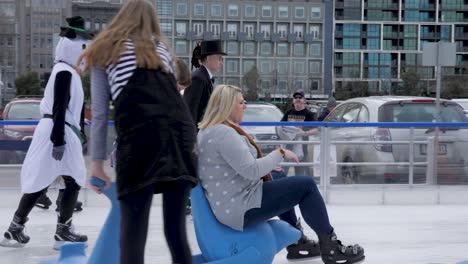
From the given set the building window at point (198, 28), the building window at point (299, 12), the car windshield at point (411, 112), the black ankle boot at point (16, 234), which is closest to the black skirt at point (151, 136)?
the black ankle boot at point (16, 234)

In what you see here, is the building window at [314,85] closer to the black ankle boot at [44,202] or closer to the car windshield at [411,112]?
the car windshield at [411,112]

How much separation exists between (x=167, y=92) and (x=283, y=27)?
86.6 meters

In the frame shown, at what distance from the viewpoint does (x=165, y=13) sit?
87.1 metres

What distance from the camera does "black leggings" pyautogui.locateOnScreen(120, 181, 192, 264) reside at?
3.24 m

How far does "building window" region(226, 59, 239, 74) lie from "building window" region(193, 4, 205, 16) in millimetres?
6896

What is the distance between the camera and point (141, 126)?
314cm

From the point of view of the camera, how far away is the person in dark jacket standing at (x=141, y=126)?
10.3ft

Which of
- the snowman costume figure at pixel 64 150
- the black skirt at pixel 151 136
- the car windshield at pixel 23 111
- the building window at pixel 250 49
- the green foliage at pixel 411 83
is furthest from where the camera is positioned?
the building window at pixel 250 49

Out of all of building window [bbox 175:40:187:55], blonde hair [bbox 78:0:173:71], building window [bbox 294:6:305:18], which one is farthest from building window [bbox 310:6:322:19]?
blonde hair [bbox 78:0:173:71]

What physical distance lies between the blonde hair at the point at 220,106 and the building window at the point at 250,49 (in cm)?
8219

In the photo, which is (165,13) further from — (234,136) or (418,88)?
(234,136)

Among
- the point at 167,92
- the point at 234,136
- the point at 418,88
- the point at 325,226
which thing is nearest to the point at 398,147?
the point at 325,226

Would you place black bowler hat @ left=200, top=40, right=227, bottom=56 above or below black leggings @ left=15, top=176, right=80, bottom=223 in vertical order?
above

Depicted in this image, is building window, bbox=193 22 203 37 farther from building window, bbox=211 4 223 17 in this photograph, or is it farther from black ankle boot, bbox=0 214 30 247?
black ankle boot, bbox=0 214 30 247
